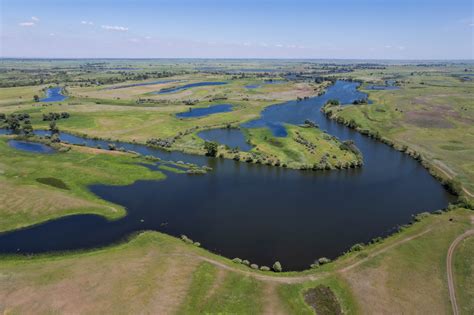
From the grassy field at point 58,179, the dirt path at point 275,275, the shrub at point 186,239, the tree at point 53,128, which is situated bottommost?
the dirt path at point 275,275

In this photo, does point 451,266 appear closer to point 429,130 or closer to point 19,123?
point 429,130

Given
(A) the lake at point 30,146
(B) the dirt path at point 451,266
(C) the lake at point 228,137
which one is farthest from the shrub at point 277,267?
(A) the lake at point 30,146

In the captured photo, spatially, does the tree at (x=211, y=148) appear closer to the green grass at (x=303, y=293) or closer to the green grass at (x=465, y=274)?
the green grass at (x=303, y=293)

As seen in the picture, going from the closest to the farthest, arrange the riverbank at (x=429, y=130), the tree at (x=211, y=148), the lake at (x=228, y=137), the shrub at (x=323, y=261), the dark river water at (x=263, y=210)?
the shrub at (x=323, y=261) → the dark river water at (x=263, y=210) → the riverbank at (x=429, y=130) → the tree at (x=211, y=148) → the lake at (x=228, y=137)

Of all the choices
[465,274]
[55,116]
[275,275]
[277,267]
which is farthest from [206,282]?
[55,116]

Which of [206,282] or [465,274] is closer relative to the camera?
[206,282]

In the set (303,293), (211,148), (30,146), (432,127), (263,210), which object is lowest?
(303,293)

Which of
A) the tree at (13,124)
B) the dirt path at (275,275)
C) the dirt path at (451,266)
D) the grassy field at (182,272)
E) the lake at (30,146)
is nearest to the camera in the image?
the grassy field at (182,272)
